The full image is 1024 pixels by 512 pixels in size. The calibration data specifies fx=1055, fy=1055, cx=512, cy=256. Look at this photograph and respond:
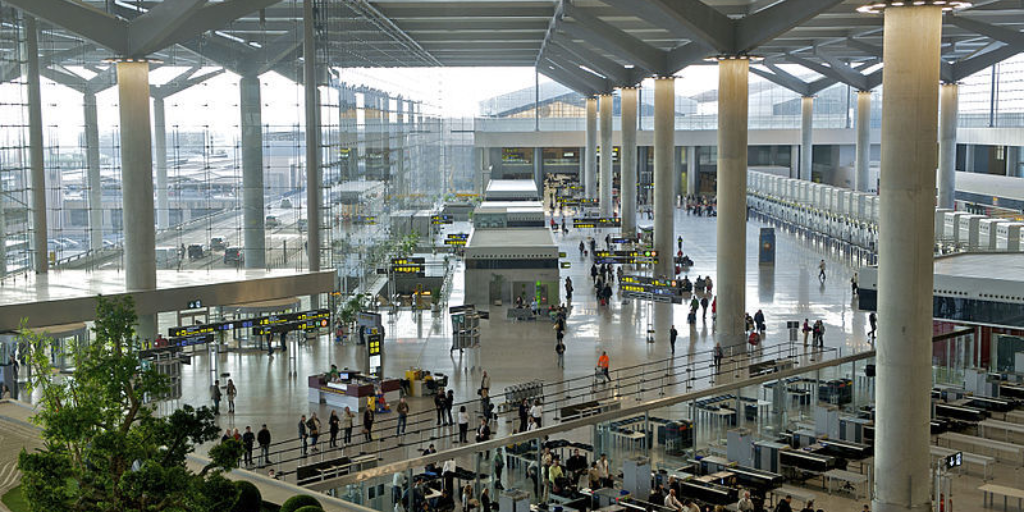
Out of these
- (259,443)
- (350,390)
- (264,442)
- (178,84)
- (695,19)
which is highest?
(695,19)

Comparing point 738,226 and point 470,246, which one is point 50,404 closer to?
point 738,226

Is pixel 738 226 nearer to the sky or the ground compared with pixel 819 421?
nearer to the sky

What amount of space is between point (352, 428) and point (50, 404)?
12277mm

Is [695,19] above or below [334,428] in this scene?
above

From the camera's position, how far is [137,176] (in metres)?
30.4

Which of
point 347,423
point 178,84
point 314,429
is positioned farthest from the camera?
point 178,84

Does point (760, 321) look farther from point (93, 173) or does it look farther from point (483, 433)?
point (93, 173)

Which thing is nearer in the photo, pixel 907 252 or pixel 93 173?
pixel 907 252

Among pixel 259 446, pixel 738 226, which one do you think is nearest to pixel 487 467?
pixel 259 446

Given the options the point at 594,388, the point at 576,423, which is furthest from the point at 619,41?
the point at 576,423

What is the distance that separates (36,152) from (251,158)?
22.2ft

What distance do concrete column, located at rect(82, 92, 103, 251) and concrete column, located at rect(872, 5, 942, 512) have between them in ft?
83.4

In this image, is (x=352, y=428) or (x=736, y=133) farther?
(x=736, y=133)

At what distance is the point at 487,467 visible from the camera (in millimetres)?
22312
